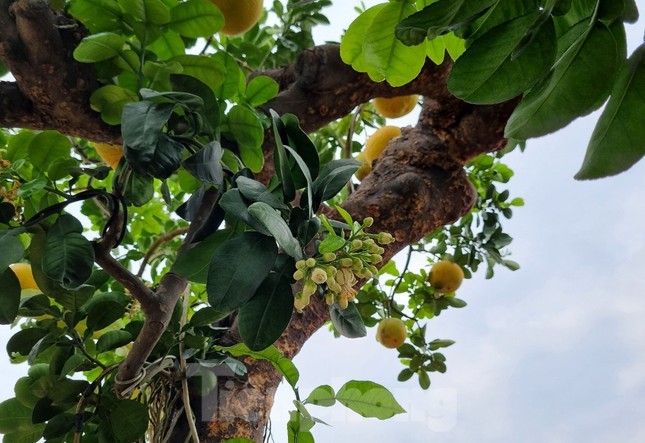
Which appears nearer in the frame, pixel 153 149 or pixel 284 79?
pixel 153 149

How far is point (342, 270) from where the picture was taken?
440mm

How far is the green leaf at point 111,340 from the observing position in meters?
0.66

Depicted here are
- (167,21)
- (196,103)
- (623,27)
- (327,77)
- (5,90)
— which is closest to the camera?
(623,27)

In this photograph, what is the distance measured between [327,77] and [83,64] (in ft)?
1.32

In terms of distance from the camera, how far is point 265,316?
0.41 m

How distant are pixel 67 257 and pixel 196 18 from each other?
31 centimetres

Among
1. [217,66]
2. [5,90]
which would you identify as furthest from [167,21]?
[5,90]

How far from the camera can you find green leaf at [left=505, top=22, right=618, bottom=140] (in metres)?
0.24

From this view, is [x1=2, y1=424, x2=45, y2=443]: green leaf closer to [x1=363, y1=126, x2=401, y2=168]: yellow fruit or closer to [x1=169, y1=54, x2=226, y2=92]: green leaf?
[x1=169, y1=54, x2=226, y2=92]: green leaf

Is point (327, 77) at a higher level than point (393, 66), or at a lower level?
higher

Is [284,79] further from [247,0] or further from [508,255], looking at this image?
[508,255]

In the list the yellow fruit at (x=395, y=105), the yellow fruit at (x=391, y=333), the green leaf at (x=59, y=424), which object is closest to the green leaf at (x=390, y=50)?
the green leaf at (x=59, y=424)

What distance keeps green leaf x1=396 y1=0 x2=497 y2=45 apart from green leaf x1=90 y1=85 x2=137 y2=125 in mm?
516

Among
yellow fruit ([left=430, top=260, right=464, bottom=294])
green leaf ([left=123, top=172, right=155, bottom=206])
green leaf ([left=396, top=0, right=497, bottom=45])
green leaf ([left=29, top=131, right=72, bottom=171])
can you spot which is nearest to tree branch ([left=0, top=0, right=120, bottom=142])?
green leaf ([left=29, top=131, right=72, bottom=171])
